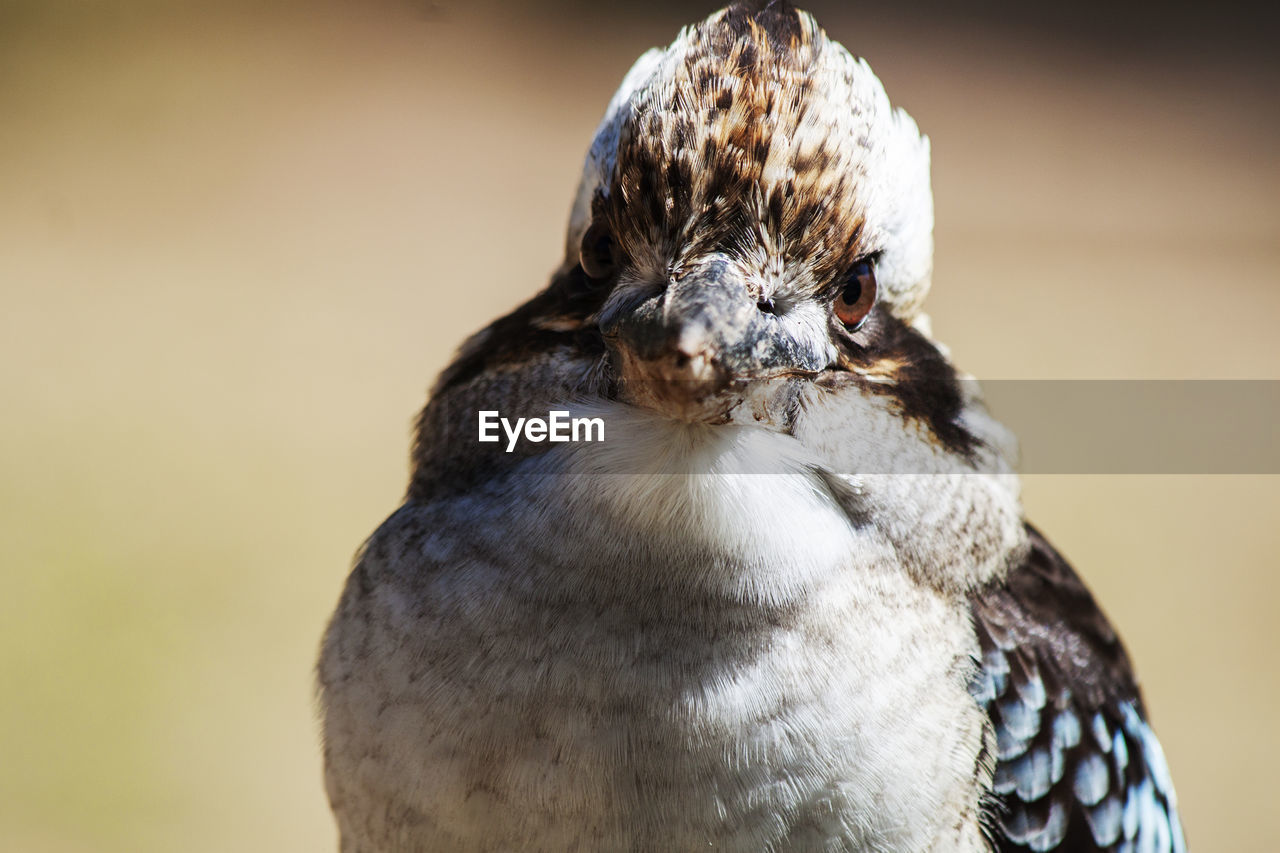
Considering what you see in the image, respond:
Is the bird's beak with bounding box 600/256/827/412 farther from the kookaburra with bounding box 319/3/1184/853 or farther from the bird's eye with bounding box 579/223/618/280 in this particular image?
the bird's eye with bounding box 579/223/618/280

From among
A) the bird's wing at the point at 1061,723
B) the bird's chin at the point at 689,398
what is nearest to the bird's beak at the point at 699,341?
the bird's chin at the point at 689,398

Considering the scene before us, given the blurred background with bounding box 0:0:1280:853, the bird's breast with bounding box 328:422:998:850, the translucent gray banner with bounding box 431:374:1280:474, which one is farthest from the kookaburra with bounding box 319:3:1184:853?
the translucent gray banner with bounding box 431:374:1280:474

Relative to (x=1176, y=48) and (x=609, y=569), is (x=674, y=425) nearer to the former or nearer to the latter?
(x=609, y=569)

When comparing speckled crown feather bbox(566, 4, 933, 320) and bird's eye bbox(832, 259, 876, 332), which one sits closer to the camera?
speckled crown feather bbox(566, 4, 933, 320)

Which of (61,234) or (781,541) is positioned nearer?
(781,541)

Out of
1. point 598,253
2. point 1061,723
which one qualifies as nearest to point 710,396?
point 598,253

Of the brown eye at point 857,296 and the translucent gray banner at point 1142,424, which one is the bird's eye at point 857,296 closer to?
the brown eye at point 857,296

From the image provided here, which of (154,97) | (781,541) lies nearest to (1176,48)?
(154,97)
